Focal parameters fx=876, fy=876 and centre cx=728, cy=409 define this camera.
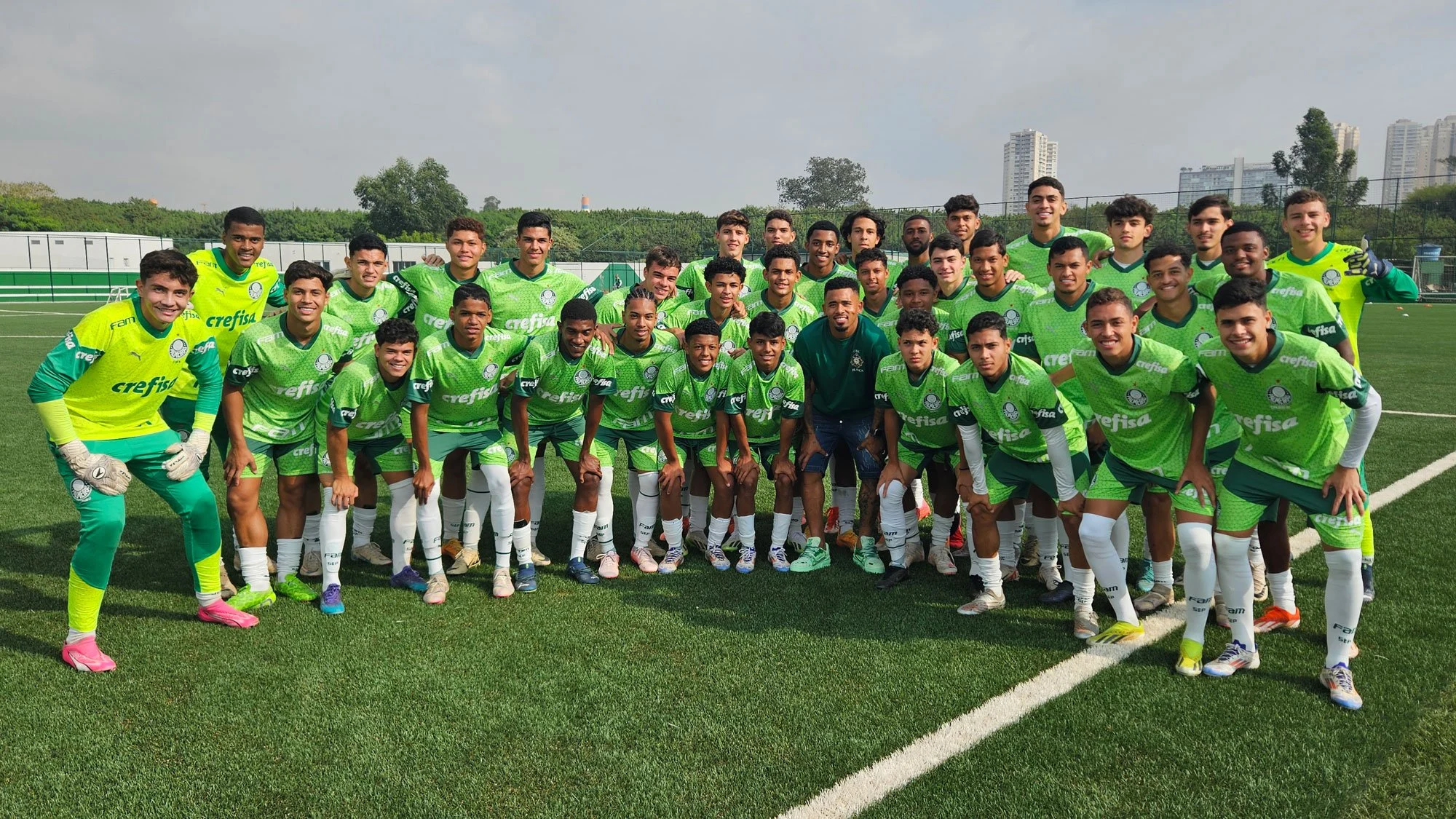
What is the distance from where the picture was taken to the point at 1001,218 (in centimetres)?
4025

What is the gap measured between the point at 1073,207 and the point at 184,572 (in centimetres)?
3990

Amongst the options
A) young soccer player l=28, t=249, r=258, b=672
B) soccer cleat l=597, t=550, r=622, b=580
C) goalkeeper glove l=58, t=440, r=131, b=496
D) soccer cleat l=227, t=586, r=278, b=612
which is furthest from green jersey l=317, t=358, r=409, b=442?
soccer cleat l=597, t=550, r=622, b=580

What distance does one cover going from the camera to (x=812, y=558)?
568 cm

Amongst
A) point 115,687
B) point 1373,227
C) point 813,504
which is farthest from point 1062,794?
point 1373,227

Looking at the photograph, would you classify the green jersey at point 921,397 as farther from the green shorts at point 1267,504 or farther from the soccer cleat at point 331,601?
the soccer cleat at point 331,601

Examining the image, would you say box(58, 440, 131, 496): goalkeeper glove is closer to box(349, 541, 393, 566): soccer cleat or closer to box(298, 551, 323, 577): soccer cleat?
box(298, 551, 323, 577): soccer cleat

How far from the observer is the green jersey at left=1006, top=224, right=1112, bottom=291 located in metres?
6.16

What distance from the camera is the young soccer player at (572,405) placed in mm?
5352

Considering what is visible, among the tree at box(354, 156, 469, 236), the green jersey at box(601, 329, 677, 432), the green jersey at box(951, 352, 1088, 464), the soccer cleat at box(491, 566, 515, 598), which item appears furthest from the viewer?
the tree at box(354, 156, 469, 236)

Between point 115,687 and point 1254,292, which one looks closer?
point 1254,292

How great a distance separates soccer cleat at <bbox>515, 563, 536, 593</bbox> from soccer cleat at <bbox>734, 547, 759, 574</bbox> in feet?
4.26

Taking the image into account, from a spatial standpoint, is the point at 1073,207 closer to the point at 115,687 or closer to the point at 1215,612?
the point at 1215,612

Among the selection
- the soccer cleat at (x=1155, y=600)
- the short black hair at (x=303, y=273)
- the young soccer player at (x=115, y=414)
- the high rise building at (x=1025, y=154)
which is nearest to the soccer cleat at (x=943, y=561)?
the soccer cleat at (x=1155, y=600)

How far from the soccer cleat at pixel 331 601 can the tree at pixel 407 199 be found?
66378 millimetres
